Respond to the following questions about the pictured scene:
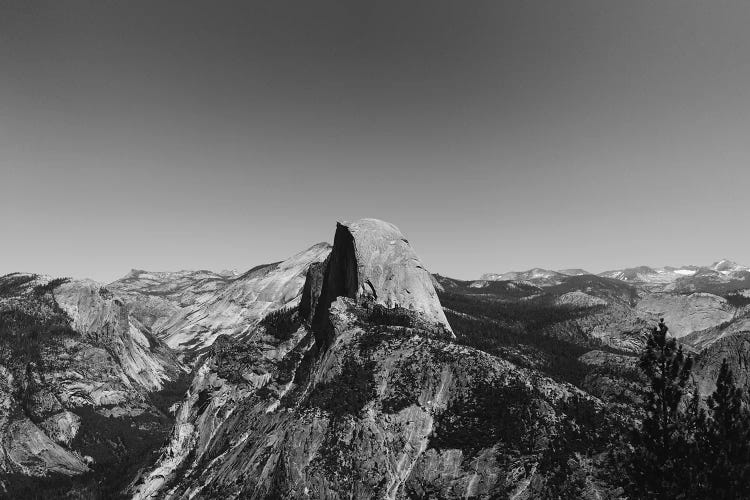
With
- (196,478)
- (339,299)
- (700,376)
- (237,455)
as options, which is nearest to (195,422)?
(196,478)

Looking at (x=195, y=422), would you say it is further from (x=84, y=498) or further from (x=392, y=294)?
(x=84, y=498)

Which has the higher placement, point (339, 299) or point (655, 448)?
point (339, 299)

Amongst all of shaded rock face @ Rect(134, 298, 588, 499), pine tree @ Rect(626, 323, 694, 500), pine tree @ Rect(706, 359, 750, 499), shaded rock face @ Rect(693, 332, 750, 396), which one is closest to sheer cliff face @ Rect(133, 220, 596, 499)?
shaded rock face @ Rect(134, 298, 588, 499)

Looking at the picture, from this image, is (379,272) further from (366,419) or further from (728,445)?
(728,445)

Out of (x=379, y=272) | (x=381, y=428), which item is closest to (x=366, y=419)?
(x=381, y=428)

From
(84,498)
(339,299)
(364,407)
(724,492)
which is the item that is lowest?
(84,498)

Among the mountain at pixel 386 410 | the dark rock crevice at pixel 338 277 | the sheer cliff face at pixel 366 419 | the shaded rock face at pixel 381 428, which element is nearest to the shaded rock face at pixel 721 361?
the mountain at pixel 386 410

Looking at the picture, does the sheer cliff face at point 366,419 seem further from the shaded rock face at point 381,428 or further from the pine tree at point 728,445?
the pine tree at point 728,445

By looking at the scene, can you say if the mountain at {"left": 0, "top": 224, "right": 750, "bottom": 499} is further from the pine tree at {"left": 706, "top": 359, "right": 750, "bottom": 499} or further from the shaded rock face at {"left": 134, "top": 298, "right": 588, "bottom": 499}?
the pine tree at {"left": 706, "top": 359, "right": 750, "bottom": 499}
